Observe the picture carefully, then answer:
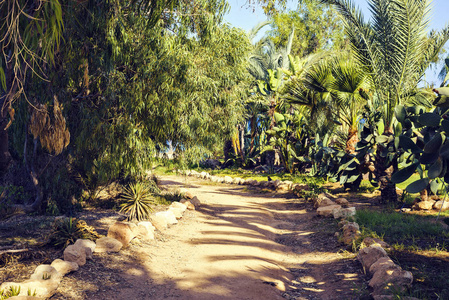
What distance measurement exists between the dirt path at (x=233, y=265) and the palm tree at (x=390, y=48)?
3.21 m

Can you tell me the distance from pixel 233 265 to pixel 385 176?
19.0 ft

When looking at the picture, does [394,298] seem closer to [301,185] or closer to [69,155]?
[69,155]

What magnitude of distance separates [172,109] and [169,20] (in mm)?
1821

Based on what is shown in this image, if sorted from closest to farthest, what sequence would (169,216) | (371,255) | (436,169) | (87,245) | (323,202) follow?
1. (436,169)
2. (371,255)
3. (87,245)
4. (169,216)
5. (323,202)

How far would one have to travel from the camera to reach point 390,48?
9.58m

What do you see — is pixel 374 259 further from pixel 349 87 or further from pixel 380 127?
pixel 349 87

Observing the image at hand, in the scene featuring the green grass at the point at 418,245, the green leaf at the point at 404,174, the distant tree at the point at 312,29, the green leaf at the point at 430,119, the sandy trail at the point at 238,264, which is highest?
the distant tree at the point at 312,29

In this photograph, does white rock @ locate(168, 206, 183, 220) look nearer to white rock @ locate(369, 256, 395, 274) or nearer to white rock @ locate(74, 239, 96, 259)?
white rock @ locate(74, 239, 96, 259)

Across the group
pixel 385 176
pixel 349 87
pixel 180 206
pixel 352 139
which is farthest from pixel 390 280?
pixel 352 139

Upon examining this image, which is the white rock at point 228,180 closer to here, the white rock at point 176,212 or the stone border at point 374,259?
the stone border at point 374,259

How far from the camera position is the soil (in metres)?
4.91

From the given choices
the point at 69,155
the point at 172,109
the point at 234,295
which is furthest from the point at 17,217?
the point at 234,295

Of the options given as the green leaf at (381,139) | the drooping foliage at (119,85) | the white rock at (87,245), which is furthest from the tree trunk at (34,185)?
the green leaf at (381,139)

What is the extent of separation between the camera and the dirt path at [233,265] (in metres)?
4.96
